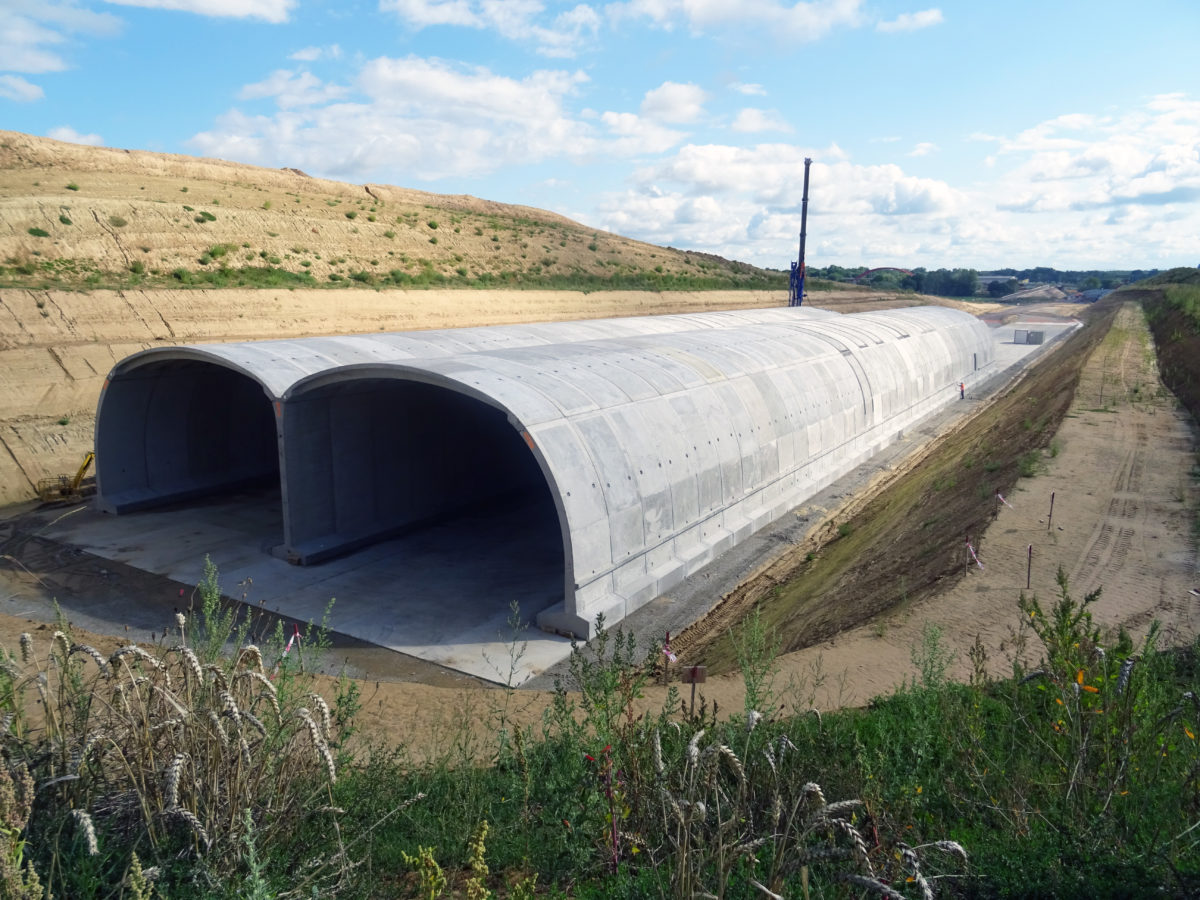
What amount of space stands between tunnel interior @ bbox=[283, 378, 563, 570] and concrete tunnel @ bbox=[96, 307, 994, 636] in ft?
0.14

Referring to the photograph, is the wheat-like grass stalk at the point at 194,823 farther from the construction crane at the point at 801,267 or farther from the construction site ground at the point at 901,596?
the construction crane at the point at 801,267

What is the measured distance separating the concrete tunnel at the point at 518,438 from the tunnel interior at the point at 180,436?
0.04 meters

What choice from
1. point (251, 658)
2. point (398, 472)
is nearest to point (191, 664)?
point (251, 658)

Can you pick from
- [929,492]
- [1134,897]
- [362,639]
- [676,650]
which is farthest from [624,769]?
[929,492]

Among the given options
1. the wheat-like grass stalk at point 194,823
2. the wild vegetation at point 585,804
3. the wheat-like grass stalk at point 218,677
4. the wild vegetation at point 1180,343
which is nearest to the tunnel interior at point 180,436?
the wild vegetation at point 585,804

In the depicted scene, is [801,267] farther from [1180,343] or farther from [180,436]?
[180,436]

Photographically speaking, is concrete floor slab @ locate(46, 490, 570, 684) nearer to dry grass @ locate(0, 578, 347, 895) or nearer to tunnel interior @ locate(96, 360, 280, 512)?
tunnel interior @ locate(96, 360, 280, 512)

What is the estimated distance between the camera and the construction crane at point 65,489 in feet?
65.4

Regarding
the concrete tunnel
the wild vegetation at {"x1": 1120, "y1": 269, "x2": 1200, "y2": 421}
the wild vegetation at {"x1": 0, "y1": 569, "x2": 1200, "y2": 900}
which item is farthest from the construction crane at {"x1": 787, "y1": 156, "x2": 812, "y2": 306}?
the wild vegetation at {"x1": 0, "y1": 569, "x2": 1200, "y2": 900}

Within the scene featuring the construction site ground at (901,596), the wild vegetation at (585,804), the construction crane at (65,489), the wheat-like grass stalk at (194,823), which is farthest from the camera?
the construction crane at (65,489)

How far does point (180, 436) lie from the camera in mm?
20391

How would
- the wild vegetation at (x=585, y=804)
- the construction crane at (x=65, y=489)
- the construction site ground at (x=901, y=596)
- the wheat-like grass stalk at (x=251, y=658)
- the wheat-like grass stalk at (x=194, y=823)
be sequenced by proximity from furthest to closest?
the construction crane at (x=65, y=489), the construction site ground at (x=901, y=596), the wheat-like grass stalk at (x=251, y=658), the wild vegetation at (x=585, y=804), the wheat-like grass stalk at (x=194, y=823)

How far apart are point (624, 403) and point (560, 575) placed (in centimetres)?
358

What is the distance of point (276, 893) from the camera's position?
4.68 metres
